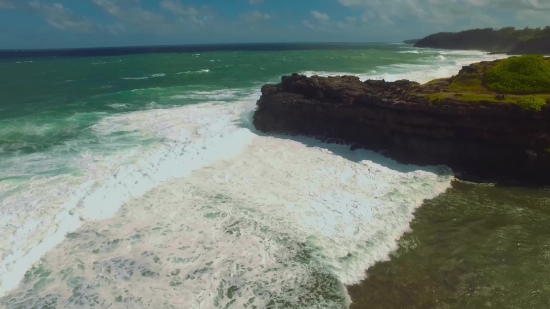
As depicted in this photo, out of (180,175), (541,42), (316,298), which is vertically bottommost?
(316,298)

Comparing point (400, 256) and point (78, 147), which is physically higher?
point (78, 147)

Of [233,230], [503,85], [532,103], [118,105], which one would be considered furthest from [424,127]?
[118,105]

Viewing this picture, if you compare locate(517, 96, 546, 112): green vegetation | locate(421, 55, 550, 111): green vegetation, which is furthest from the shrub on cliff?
locate(517, 96, 546, 112): green vegetation

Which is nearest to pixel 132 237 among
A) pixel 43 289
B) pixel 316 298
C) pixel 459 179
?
pixel 43 289

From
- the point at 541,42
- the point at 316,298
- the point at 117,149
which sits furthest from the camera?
the point at 541,42

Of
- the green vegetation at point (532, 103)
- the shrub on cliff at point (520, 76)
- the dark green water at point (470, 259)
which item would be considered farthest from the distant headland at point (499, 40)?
the dark green water at point (470, 259)

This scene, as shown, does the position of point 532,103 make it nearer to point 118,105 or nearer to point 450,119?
point 450,119

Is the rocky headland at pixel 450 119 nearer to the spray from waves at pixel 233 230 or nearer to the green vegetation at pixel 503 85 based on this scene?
the green vegetation at pixel 503 85

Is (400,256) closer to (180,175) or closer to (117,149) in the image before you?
(180,175)
